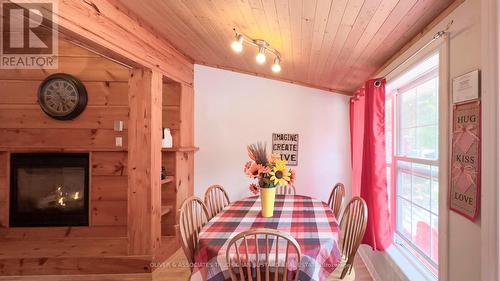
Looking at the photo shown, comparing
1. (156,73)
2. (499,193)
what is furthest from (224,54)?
(499,193)

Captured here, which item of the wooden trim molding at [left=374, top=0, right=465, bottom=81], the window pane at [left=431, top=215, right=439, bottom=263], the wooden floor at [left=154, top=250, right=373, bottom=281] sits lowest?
the wooden floor at [left=154, top=250, right=373, bottom=281]

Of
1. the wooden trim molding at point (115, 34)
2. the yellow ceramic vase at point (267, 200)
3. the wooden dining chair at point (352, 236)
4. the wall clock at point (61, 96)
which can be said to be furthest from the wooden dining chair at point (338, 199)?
the wall clock at point (61, 96)

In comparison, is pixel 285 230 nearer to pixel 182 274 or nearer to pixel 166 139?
pixel 182 274

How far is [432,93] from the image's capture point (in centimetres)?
192

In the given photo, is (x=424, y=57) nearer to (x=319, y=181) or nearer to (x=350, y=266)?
(x=350, y=266)

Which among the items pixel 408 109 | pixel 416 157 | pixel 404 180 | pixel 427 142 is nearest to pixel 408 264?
pixel 404 180

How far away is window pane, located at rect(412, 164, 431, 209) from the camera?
1965 mm

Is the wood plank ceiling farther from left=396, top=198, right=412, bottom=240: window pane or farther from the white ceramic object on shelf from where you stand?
left=396, top=198, right=412, bottom=240: window pane

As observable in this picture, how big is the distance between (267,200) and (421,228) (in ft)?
4.04

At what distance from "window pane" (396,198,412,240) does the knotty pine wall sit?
9.44ft

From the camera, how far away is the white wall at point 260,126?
369 centimetres

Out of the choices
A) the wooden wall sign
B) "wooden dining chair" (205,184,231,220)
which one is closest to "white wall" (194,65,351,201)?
"wooden dining chair" (205,184,231,220)

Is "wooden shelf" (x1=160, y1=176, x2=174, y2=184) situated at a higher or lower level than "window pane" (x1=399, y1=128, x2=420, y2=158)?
lower

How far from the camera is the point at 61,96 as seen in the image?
3.00 m
